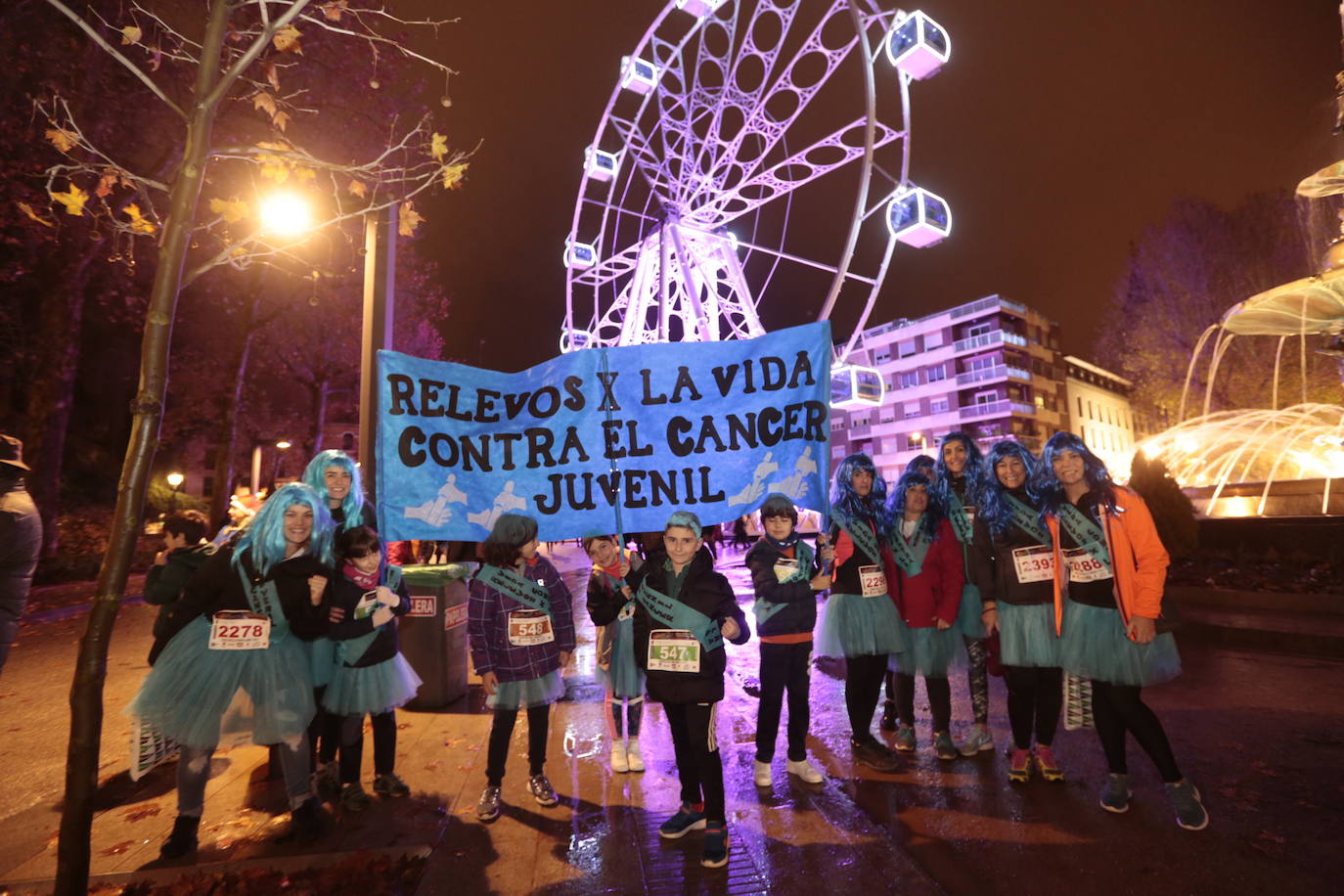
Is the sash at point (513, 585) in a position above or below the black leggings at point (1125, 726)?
above

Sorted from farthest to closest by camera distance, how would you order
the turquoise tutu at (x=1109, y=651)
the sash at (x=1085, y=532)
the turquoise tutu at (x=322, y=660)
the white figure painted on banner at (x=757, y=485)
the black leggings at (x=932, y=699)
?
the black leggings at (x=932, y=699)
the white figure painted on banner at (x=757, y=485)
the turquoise tutu at (x=322, y=660)
the sash at (x=1085, y=532)
the turquoise tutu at (x=1109, y=651)

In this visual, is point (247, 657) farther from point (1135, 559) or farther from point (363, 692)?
point (1135, 559)

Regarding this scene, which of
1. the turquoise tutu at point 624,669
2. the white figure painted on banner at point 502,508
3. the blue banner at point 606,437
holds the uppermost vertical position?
the blue banner at point 606,437

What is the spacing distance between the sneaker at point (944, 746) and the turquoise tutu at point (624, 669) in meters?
2.06

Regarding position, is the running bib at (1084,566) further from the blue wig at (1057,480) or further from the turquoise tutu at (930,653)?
the turquoise tutu at (930,653)

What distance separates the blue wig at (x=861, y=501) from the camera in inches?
187

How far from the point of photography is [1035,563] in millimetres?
4113

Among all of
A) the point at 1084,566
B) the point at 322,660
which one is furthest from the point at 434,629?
the point at 1084,566

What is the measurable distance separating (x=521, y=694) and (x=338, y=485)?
6.05ft

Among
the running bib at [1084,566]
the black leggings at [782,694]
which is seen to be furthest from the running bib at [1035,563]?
the black leggings at [782,694]

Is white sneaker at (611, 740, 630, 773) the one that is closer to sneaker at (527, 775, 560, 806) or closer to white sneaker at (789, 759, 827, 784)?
sneaker at (527, 775, 560, 806)

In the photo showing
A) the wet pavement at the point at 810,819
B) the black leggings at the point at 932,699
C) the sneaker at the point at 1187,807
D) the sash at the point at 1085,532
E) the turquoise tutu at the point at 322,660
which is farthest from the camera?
the black leggings at the point at 932,699

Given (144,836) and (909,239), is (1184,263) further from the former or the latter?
(144,836)

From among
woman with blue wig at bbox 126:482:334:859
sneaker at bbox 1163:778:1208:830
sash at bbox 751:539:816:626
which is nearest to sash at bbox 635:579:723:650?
sash at bbox 751:539:816:626
